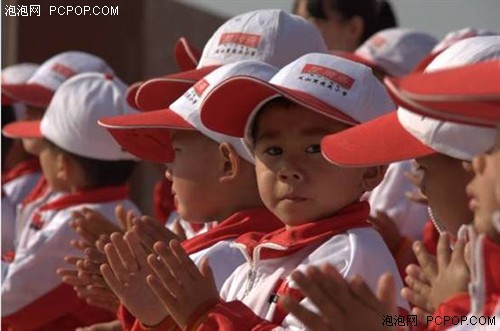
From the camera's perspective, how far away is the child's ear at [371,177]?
11.1ft

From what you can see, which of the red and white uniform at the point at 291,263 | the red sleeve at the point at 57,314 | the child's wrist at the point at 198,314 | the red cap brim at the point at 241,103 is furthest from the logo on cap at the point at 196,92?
the red sleeve at the point at 57,314

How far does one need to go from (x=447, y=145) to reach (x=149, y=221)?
3.96ft

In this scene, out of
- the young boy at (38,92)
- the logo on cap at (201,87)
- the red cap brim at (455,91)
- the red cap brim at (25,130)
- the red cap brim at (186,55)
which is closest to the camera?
the red cap brim at (455,91)

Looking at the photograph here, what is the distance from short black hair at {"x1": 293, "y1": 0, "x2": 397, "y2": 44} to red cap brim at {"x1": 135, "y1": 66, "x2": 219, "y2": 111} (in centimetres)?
189

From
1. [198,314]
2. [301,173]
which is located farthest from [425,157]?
[198,314]

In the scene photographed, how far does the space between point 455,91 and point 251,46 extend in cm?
212

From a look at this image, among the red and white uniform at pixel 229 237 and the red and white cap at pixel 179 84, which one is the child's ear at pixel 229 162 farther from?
the red and white cap at pixel 179 84

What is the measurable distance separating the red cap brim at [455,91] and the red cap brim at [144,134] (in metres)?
1.65

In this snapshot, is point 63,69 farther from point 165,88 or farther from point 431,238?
point 431,238

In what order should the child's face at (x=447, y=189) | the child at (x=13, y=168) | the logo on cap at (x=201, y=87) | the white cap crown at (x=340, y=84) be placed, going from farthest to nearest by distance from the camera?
the child at (x=13, y=168) → the logo on cap at (x=201, y=87) → the white cap crown at (x=340, y=84) → the child's face at (x=447, y=189)

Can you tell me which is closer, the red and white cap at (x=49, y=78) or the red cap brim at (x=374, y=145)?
the red cap brim at (x=374, y=145)

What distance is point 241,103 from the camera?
138 inches

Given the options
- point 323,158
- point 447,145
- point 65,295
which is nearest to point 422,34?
point 65,295

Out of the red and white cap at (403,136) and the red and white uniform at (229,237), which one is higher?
the red and white cap at (403,136)
